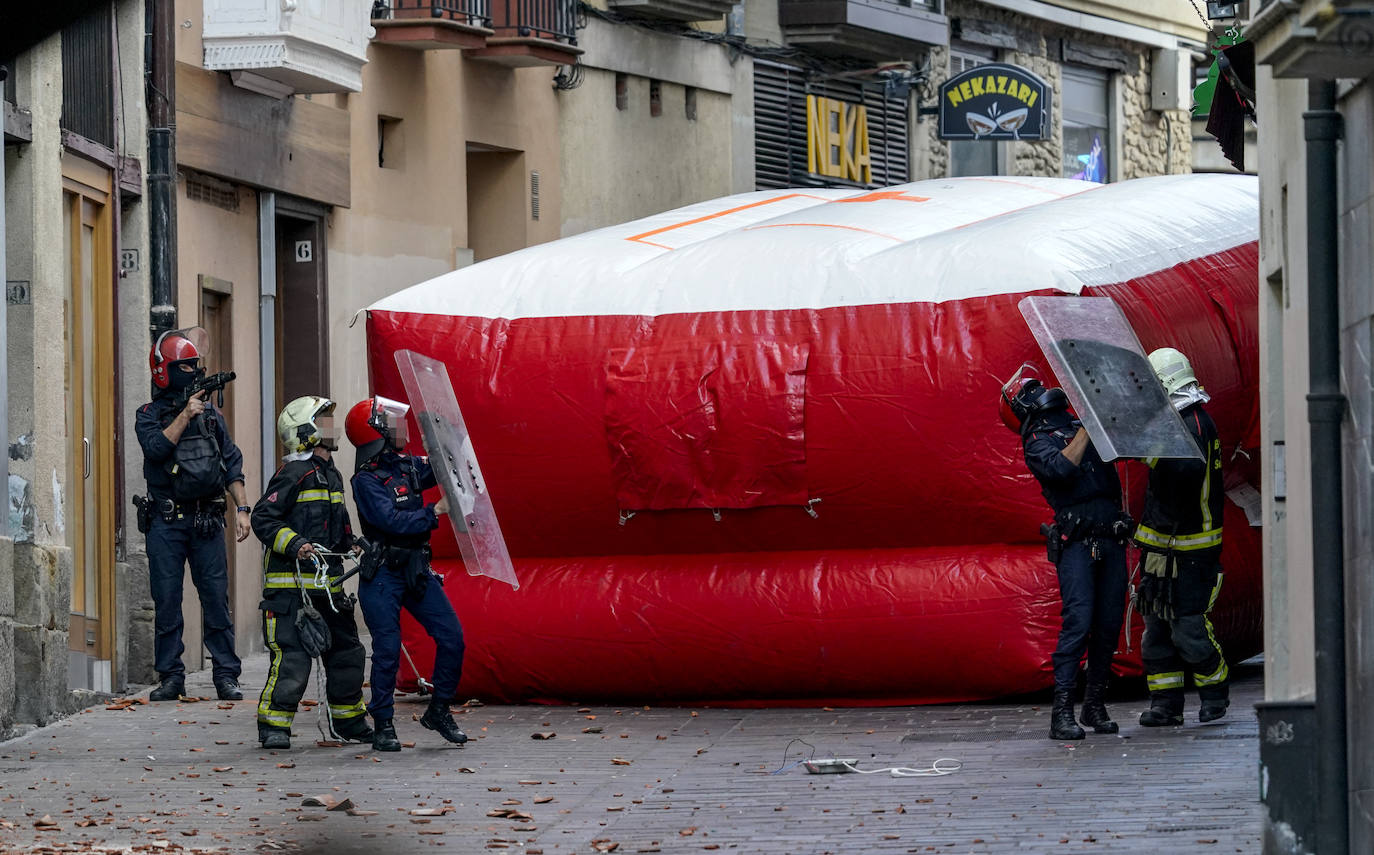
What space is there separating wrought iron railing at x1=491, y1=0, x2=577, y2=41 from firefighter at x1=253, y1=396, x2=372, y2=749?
912 centimetres

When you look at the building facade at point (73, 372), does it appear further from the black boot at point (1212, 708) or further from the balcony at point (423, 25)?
the black boot at point (1212, 708)

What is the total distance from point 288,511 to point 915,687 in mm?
3273

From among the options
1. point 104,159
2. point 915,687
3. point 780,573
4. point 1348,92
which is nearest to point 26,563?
point 104,159

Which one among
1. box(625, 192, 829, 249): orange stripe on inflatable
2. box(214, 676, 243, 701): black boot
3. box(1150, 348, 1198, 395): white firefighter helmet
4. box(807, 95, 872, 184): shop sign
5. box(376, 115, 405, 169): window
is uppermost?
box(807, 95, 872, 184): shop sign

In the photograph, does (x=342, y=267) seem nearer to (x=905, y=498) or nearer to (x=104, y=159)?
(x=104, y=159)

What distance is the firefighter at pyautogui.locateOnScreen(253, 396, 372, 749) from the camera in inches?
369

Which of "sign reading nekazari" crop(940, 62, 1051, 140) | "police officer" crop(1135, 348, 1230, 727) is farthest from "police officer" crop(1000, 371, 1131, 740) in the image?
"sign reading nekazari" crop(940, 62, 1051, 140)

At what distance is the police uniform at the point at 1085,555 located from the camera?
9.07 metres

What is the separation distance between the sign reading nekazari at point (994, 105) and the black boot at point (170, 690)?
580 inches

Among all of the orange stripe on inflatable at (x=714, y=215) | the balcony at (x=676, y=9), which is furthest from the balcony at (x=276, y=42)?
the balcony at (x=676, y=9)

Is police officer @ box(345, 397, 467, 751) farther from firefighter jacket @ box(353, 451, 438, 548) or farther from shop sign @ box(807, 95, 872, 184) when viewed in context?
shop sign @ box(807, 95, 872, 184)

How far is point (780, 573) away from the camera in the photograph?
1073cm

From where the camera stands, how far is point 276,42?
46.1ft

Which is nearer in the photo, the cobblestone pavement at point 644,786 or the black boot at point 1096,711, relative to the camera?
the cobblestone pavement at point 644,786
